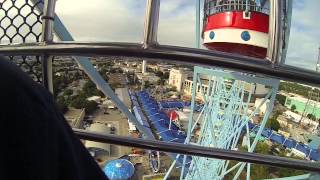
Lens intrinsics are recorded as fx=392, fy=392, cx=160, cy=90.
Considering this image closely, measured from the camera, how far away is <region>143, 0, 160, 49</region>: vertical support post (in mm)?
1016

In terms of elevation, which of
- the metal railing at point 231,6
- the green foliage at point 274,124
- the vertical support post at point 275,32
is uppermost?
the metal railing at point 231,6

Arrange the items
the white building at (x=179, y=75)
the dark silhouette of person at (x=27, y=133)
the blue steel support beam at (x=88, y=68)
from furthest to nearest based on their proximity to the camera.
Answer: the white building at (x=179, y=75), the blue steel support beam at (x=88, y=68), the dark silhouette of person at (x=27, y=133)

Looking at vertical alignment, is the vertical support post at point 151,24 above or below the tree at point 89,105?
above

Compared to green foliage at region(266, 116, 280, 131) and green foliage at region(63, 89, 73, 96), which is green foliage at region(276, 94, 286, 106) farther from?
green foliage at region(63, 89, 73, 96)

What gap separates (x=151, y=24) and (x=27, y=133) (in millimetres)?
654

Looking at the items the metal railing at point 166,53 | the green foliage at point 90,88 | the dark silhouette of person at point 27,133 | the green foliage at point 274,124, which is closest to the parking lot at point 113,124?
the green foliage at point 90,88

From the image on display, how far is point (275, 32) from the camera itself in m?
0.99

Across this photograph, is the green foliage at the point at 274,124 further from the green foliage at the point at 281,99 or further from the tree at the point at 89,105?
the tree at the point at 89,105

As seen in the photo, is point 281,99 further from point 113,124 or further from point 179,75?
point 179,75

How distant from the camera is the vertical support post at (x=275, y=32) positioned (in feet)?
3.26

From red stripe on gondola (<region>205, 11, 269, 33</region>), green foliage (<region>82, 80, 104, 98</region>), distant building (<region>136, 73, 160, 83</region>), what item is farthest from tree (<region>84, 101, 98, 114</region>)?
red stripe on gondola (<region>205, 11, 269, 33</region>)

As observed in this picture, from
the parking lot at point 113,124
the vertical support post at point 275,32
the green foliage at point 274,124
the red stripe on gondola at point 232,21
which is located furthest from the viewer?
the green foliage at point 274,124

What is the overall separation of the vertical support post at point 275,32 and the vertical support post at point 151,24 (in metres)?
0.30

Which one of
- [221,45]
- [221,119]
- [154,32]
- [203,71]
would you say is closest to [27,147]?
[154,32]
